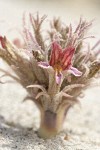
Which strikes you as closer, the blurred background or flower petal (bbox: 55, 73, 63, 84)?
flower petal (bbox: 55, 73, 63, 84)

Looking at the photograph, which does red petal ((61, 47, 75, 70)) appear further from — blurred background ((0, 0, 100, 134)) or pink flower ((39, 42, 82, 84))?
blurred background ((0, 0, 100, 134))

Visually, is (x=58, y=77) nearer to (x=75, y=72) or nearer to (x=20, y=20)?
A: (x=75, y=72)

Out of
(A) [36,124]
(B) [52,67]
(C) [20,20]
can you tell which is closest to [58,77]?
(B) [52,67]

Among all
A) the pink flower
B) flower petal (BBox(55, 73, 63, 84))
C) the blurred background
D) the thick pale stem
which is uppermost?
the blurred background

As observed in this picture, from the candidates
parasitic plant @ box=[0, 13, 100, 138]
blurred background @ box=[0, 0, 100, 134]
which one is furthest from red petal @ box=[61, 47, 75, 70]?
blurred background @ box=[0, 0, 100, 134]

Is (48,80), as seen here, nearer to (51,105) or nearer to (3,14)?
(51,105)

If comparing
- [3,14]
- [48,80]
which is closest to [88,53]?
[48,80]

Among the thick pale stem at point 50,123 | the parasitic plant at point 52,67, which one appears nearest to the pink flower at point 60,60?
the parasitic plant at point 52,67

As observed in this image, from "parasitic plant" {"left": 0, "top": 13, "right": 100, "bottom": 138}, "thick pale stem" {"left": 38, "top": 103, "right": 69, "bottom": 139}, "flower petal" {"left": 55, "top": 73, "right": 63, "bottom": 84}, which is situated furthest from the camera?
"thick pale stem" {"left": 38, "top": 103, "right": 69, "bottom": 139}
